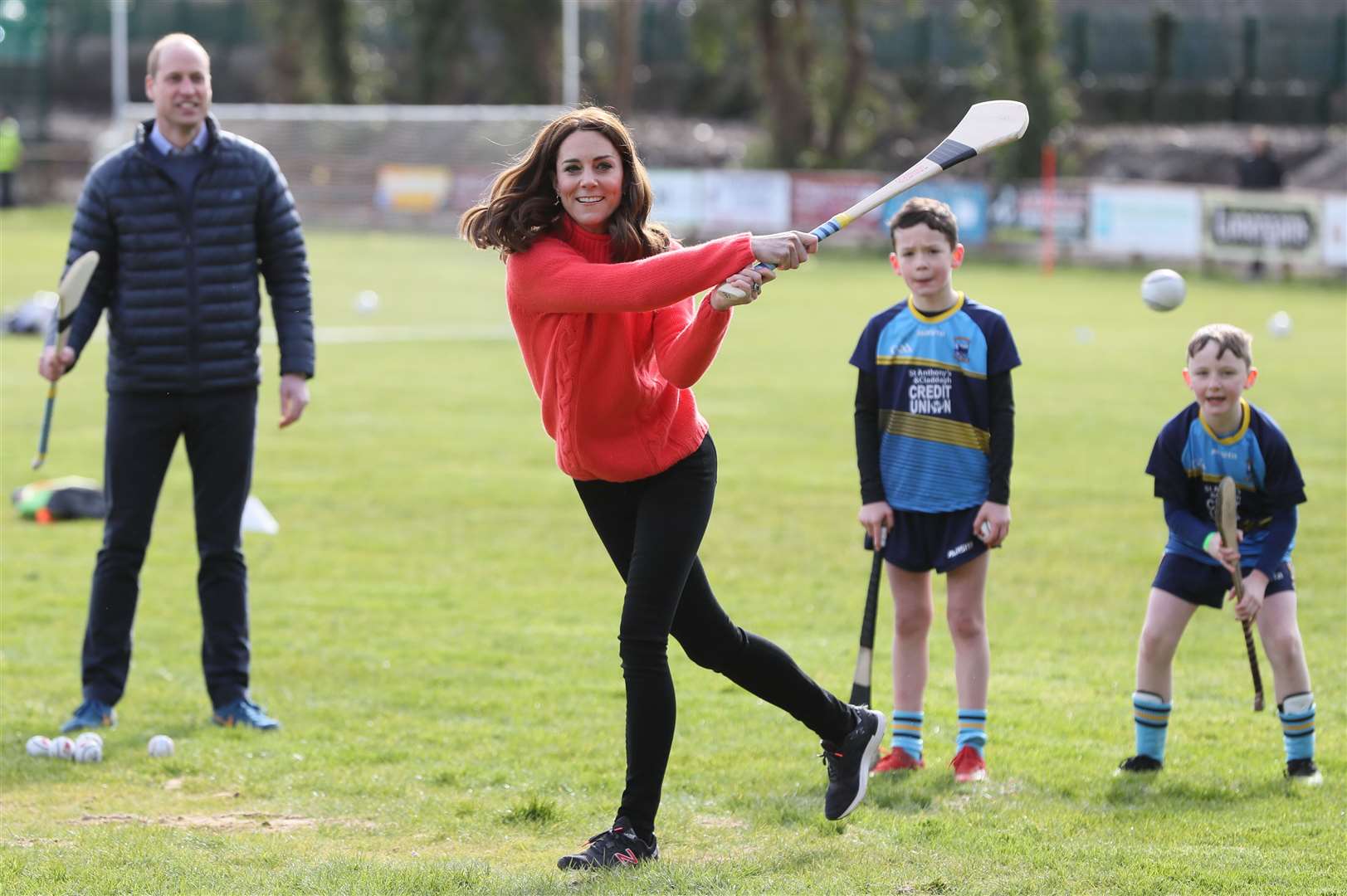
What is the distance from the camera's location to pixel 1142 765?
224 inches

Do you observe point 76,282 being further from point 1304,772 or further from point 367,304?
point 367,304

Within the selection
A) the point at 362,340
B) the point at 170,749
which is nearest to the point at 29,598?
the point at 170,749

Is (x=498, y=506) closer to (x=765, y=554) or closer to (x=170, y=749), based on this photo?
(x=765, y=554)

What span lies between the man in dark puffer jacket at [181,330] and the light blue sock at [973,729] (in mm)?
2545

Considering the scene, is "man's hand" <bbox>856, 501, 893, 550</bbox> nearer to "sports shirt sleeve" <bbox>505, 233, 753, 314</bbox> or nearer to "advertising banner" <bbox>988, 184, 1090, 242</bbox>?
"sports shirt sleeve" <bbox>505, 233, 753, 314</bbox>

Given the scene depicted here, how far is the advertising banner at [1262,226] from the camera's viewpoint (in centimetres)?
2761

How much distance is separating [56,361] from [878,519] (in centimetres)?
305

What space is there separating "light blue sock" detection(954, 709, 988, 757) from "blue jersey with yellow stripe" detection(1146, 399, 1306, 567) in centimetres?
84

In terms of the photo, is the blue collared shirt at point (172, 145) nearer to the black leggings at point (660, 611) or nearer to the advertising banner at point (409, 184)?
the black leggings at point (660, 611)

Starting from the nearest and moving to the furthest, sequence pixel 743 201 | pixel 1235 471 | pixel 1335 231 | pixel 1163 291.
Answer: pixel 1235 471, pixel 1163 291, pixel 1335 231, pixel 743 201

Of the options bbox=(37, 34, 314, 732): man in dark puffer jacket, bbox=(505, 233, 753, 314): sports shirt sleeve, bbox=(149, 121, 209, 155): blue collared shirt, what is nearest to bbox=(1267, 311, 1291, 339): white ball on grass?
bbox=(37, 34, 314, 732): man in dark puffer jacket

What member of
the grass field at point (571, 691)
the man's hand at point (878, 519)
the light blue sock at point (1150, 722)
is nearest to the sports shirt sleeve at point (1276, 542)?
the light blue sock at point (1150, 722)

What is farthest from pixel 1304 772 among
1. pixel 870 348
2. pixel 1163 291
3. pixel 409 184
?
pixel 409 184

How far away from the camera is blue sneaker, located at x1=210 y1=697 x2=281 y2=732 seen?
634 cm
